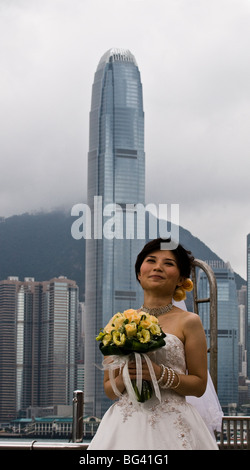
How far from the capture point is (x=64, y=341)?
4478 cm

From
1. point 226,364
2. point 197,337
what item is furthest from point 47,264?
point 197,337

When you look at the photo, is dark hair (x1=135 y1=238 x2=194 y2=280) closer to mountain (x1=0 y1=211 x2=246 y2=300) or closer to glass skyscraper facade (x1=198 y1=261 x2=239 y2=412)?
glass skyscraper facade (x1=198 y1=261 x2=239 y2=412)

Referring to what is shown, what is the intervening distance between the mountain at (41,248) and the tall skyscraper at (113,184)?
1441 millimetres

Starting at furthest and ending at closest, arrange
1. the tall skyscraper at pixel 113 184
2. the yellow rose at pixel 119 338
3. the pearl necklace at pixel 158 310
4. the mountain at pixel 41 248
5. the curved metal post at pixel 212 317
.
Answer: the tall skyscraper at pixel 113 184 < the mountain at pixel 41 248 < the curved metal post at pixel 212 317 < the pearl necklace at pixel 158 310 < the yellow rose at pixel 119 338

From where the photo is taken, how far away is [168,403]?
1909 millimetres

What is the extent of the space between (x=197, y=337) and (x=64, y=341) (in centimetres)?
4346

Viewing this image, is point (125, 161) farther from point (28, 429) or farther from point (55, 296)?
point (28, 429)

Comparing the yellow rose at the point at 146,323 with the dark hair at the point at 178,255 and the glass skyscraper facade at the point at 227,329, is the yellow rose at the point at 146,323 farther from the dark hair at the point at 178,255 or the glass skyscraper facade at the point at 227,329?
the glass skyscraper facade at the point at 227,329

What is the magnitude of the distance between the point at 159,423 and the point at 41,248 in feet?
138

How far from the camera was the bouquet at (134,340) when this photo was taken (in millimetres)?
1806

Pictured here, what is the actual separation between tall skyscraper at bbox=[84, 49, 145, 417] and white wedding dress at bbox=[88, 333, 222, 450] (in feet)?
127

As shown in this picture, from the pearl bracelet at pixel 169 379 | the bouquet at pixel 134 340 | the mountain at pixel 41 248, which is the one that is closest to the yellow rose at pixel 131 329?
the bouquet at pixel 134 340

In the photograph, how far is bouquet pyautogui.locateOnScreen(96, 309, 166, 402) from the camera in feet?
5.92
